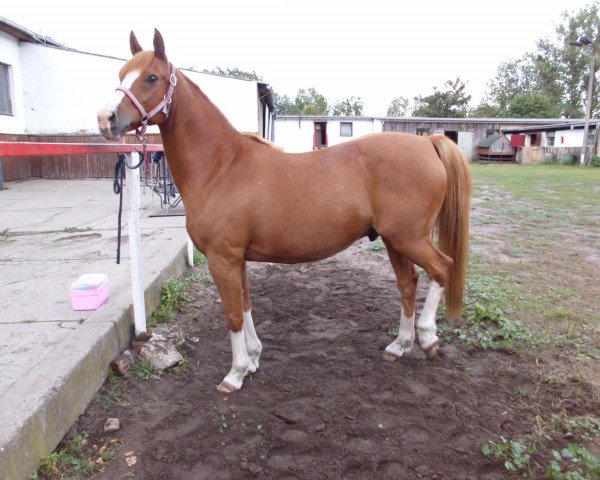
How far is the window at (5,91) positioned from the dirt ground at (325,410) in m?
12.8

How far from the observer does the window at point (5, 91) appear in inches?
495

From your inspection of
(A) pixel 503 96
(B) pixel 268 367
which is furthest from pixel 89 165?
(A) pixel 503 96

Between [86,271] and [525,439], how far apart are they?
3.95 metres

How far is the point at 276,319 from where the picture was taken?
12.3ft

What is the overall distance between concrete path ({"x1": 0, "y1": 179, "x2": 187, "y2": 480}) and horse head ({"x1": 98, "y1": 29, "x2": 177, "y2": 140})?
1.29 meters

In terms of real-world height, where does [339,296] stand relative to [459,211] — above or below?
below

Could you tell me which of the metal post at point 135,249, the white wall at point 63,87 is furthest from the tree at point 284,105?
the metal post at point 135,249

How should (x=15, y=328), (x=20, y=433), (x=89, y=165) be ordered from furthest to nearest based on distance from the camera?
(x=89, y=165), (x=15, y=328), (x=20, y=433)

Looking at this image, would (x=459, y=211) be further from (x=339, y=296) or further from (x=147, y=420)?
(x=147, y=420)

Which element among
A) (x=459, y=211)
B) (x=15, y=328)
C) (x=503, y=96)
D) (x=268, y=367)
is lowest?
(x=268, y=367)

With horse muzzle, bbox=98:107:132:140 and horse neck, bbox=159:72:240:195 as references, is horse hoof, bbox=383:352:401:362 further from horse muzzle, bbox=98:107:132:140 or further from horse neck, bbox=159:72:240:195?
horse muzzle, bbox=98:107:132:140

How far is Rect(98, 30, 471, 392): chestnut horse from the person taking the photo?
2582 millimetres

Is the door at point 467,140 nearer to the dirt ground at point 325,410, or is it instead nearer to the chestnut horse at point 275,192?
the dirt ground at point 325,410

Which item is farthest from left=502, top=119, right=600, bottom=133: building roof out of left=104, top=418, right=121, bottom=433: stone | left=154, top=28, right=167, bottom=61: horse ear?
left=104, top=418, right=121, bottom=433: stone
